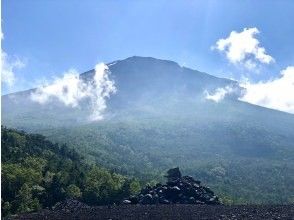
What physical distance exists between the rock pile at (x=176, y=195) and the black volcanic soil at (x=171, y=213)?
6950 millimetres

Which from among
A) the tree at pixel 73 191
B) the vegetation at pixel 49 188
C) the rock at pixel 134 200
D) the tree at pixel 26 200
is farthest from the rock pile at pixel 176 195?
the tree at pixel 26 200

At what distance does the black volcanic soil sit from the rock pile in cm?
695

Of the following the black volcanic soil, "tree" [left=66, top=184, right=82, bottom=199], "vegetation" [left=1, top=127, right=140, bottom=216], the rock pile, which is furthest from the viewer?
"tree" [left=66, top=184, right=82, bottom=199]

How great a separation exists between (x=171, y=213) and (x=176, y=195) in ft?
46.9

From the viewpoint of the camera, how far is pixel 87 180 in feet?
235

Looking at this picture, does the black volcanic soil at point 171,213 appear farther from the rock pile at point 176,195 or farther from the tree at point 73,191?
the tree at point 73,191

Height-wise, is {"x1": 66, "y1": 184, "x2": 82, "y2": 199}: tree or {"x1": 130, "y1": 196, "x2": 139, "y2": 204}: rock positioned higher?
{"x1": 66, "y1": 184, "x2": 82, "y2": 199}: tree

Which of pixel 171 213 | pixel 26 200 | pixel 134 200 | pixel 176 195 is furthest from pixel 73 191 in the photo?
pixel 171 213

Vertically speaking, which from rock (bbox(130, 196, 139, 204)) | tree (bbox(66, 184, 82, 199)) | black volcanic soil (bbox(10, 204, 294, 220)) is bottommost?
black volcanic soil (bbox(10, 204, 294, 220))

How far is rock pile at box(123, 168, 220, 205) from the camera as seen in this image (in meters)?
55.5

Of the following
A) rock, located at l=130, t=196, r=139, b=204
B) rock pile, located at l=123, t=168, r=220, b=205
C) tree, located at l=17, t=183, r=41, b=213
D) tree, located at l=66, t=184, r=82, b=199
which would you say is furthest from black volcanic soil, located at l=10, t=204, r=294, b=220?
tree, located at l=66, t=184, r=82, b=199

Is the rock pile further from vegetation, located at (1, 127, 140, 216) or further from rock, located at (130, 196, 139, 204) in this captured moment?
vegetation, located at (1, 127, 140, 216)

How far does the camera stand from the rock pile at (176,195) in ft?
182

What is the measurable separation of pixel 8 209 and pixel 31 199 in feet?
14.2
